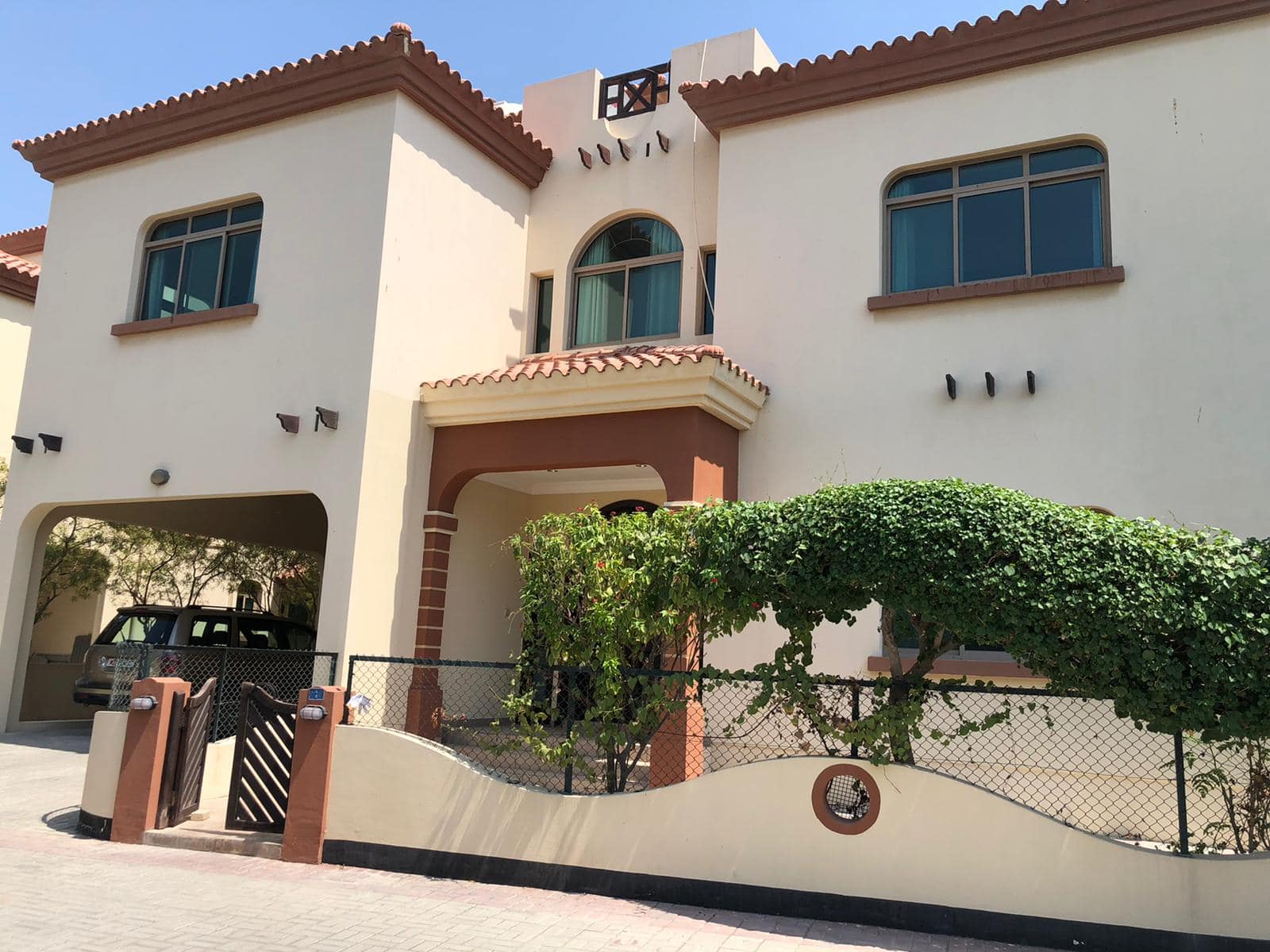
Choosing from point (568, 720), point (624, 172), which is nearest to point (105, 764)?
point (568, 720)

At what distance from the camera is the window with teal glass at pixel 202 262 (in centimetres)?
1260

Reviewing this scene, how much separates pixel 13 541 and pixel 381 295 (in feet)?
19.9

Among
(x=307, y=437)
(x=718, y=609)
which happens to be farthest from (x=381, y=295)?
(x=718, y=609)

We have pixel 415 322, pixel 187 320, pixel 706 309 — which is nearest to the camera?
pixel 415 322

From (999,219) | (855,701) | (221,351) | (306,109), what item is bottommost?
(855,701)

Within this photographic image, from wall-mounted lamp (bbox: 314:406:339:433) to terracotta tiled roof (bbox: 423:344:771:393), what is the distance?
1.09 meters

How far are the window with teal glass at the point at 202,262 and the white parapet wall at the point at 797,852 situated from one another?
22.9 ft

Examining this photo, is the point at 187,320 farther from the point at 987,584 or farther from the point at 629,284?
the point at 987,584

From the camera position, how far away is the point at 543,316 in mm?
13891

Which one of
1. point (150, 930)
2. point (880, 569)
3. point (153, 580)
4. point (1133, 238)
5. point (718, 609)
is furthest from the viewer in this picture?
point (153, 580)

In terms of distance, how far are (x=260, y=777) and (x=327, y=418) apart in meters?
4.07

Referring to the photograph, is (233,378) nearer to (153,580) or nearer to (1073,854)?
(153,580)

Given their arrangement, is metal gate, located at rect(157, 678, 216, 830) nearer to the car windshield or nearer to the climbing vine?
the climbing vine

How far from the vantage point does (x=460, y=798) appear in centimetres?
748
